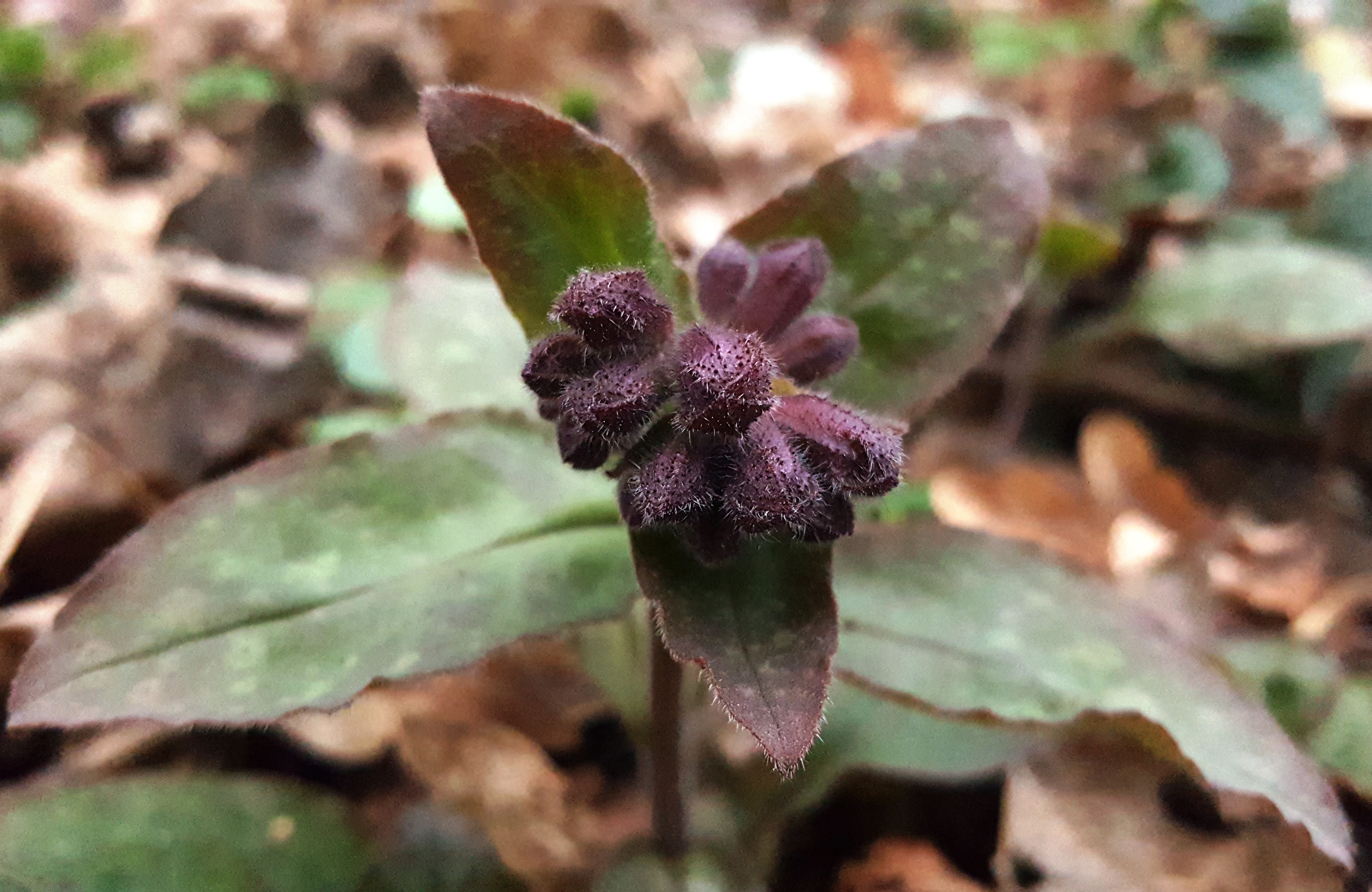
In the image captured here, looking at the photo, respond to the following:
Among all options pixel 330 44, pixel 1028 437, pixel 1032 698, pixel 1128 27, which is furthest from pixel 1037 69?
pixel 1032 698

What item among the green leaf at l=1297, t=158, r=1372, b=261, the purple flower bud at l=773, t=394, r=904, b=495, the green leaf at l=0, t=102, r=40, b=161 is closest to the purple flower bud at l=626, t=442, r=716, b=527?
the purple flower bud at l=773, t=394, r=904, b=495

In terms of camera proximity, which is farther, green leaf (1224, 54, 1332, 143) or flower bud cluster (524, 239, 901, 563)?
green leaf (1224, 54, 1332, 143)

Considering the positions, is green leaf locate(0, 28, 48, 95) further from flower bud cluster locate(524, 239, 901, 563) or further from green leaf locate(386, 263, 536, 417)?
flower bud cluster locate(524, 239, 901, 563)

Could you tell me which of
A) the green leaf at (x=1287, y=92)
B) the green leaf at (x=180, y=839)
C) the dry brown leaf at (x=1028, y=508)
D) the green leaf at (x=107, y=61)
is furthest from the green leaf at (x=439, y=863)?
the green leaf at (x=107, y=61)

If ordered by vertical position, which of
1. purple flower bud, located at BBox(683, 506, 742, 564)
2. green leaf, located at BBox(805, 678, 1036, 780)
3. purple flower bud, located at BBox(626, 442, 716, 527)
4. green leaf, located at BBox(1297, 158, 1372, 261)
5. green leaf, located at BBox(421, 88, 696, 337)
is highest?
green leaf, located at BBox(421, 88, 696, 337)

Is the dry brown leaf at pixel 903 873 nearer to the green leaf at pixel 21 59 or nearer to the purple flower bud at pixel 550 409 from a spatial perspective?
the purple flower bud at pixel 550 409

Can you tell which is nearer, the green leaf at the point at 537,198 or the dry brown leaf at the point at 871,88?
the green leaf at the point at 537,198
